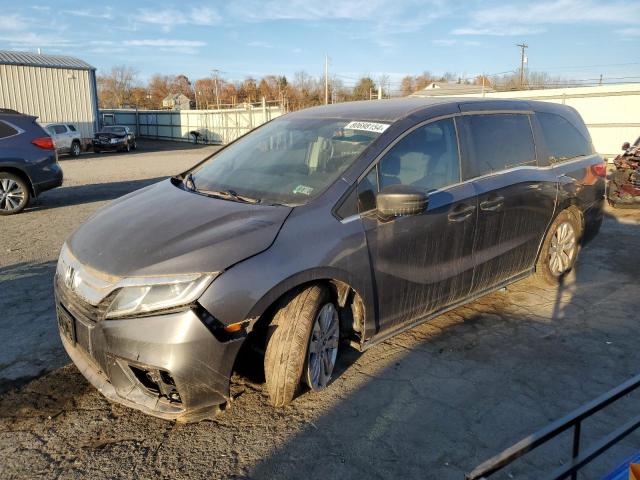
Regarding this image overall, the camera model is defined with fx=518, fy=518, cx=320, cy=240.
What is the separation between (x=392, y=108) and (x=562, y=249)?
2.53 m

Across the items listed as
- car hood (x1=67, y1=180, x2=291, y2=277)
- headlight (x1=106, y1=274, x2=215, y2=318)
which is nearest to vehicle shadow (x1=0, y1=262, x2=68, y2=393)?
car hood (x1=67, y1=180, x2=291, y2=277)

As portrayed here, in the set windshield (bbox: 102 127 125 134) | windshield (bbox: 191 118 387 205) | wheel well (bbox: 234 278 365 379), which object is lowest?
wheel well (bbox: 234 278 365 379)

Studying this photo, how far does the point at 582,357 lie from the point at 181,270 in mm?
2896

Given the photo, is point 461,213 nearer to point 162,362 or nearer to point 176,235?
point 176,235

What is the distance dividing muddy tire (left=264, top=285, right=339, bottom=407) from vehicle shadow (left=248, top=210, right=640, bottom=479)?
→ 0.21 m

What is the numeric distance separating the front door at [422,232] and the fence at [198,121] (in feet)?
91.2

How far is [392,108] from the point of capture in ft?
12.6

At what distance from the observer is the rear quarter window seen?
8758 mm

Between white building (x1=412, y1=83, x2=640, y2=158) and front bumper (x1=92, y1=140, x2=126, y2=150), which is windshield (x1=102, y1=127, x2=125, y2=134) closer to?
front bumper (x1=92, y1=140, x2=126, y2=150)

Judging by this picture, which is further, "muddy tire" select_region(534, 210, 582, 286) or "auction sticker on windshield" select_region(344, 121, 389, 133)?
"muddy tire" select_region(534, 210, 582, 286)

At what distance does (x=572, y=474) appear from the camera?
5.71 feet

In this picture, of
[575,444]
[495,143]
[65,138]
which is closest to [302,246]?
[575,444]

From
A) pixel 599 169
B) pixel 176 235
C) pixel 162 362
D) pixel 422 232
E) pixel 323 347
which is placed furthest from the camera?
pixel 599 169

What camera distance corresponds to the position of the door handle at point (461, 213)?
372 centimetres
